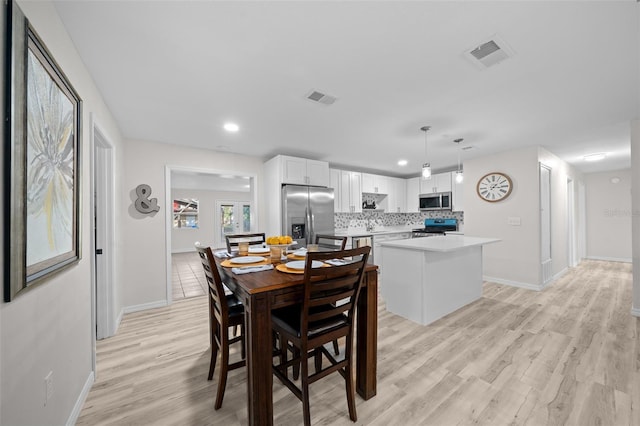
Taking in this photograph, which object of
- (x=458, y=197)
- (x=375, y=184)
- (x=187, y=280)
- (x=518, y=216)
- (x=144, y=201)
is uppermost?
(x=375, y=184)

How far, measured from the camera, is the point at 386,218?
646cm

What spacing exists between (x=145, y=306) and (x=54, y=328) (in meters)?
2.35

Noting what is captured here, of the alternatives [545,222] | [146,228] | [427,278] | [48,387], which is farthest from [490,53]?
[146,228]

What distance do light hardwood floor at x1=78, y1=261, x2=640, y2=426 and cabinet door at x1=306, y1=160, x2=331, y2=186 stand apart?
2.34m

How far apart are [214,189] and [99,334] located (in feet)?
23.8

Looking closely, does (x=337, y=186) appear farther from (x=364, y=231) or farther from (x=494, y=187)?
(x=494, y=187)

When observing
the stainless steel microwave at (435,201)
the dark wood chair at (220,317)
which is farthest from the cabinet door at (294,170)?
the stainless steel microwave at (435,201)

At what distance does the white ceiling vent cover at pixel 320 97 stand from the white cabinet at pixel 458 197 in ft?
12.8

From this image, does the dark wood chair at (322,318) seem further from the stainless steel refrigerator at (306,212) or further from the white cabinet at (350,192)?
the white cabinet at (350,192)

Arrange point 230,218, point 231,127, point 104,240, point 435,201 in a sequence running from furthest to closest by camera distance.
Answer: point 230,218 < point 435,201 < point 231,127 < point 104,240

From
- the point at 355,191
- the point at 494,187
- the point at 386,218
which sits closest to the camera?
the point at 494,187

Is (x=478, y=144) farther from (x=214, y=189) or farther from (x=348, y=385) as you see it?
(x=214, y=189)

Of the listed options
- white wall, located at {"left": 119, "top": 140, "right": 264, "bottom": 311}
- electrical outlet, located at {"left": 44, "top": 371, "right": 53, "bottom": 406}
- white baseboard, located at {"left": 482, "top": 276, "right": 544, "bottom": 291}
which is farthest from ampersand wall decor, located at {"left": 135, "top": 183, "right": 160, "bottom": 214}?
white baseboard, located at {"left": 482, "top": 276, "right": 544, "bottom": 291}

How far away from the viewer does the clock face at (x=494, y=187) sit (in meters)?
4.25
